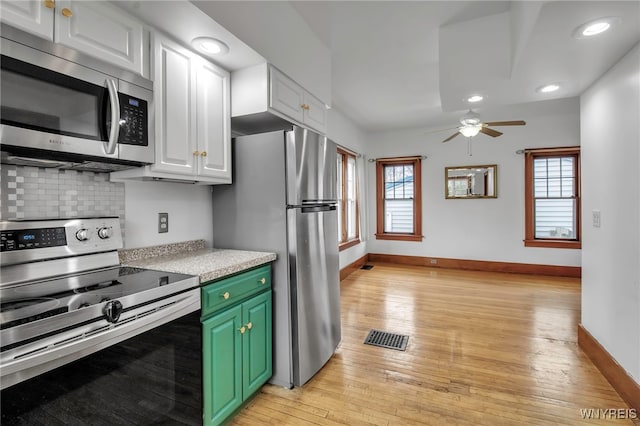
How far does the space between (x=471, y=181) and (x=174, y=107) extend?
17.6 feet


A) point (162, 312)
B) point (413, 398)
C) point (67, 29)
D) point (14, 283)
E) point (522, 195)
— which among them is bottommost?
point (413, 398)

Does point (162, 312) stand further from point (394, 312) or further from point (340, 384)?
point (394, 312)

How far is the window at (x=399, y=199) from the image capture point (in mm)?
6117

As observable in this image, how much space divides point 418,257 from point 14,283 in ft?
19.1

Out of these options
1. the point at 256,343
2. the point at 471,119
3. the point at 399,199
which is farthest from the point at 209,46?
the point at 399,199

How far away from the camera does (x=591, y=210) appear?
97.0 inches

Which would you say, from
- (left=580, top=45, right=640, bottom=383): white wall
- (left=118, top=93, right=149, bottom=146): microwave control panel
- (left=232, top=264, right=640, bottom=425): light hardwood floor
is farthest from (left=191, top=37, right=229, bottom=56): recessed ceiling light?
(left=580, top=45, right=640, bottom=383): white wall

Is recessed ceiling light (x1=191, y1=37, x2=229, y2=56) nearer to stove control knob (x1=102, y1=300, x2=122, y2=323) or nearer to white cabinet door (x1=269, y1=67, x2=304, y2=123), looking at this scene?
white cabinet door (x1=269, y1=67, x2=304, y2=123)

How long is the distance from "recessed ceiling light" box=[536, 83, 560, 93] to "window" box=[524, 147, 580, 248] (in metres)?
3.02

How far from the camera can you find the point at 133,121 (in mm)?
1516

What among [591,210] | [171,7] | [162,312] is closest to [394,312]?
[591,210]

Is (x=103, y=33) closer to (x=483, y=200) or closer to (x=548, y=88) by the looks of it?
(x=548, y=88)

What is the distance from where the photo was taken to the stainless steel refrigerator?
2.02 meters

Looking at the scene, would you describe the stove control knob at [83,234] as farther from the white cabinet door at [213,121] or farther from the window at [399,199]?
the window at [399,199]
